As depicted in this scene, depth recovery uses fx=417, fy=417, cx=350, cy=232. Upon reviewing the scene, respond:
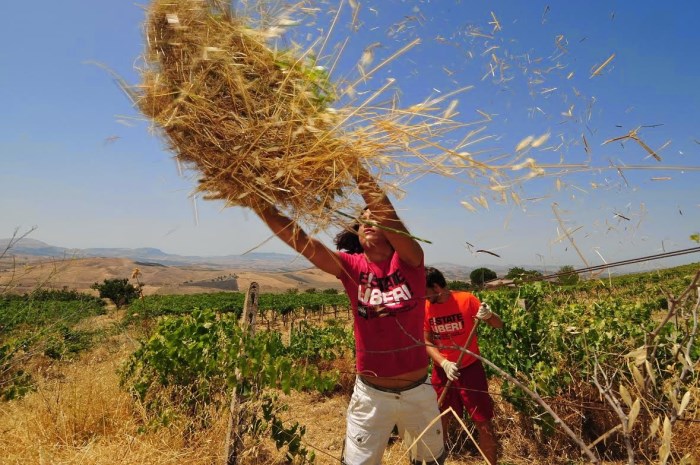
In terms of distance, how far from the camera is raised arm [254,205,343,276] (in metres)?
1.83

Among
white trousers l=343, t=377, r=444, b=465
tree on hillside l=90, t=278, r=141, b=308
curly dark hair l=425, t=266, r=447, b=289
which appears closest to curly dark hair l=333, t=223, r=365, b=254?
white trousers l=343, t=377, r=444, b=465

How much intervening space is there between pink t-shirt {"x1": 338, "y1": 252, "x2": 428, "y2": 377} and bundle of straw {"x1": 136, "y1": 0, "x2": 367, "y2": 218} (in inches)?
32.3

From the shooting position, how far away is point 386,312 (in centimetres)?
228

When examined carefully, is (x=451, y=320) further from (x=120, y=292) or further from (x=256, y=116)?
(x=120, y=292)

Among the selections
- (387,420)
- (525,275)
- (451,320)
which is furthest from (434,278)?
(525,275)

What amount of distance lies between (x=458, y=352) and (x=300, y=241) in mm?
2179

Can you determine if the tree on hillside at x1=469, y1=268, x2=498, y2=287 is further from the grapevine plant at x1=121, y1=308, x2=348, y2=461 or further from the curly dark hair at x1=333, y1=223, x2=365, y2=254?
the grapevine plant at x1=121, y1=308, x2=348, y2=461

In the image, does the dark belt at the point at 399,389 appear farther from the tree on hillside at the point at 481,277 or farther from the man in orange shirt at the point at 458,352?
the man in orange shirt at the point at 458,352

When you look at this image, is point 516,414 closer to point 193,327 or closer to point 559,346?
point 559,346

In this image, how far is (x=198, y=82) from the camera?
1568mm

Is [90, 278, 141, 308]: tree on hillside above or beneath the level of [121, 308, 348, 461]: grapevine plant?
beneath

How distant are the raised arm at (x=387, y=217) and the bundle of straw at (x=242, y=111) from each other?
0.21ft

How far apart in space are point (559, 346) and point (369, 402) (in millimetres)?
2933

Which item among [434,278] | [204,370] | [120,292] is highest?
[434,278]
